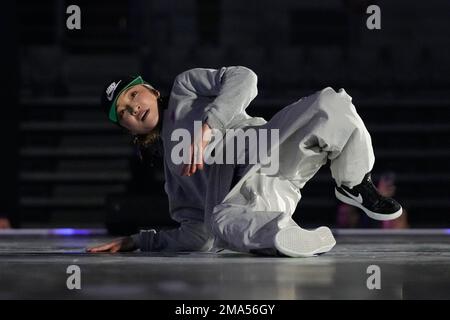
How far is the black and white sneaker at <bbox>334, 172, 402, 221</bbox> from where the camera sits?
235 centimetres

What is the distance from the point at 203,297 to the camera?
4.93 feet

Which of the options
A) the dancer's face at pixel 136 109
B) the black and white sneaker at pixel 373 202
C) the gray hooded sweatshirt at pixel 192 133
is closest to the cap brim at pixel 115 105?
the dancer's face at pixel 136 109

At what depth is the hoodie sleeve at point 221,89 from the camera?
7.26ft

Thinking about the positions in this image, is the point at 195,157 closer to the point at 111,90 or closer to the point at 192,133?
the point at 192,133

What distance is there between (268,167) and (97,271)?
637mm

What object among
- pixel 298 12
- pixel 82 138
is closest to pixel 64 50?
pixel 82 138

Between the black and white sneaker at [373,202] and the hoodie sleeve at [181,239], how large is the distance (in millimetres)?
429

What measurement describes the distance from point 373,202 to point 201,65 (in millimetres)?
5311

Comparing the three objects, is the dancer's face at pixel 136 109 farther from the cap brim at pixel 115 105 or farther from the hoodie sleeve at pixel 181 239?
the hoodie sleeve at pixel 181 239

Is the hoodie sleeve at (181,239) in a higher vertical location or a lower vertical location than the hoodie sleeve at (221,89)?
lower

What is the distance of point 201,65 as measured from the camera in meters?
7.57

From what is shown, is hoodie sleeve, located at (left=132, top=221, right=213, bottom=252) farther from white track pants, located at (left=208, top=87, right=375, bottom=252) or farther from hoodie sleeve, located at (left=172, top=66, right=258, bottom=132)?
hoodie sleeve, located at (left=172, top=66, right=258, bottom=132)

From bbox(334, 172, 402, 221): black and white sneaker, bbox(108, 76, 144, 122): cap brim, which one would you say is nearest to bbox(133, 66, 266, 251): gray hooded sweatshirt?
bbox(108, 76, 144, 122): cap brim
